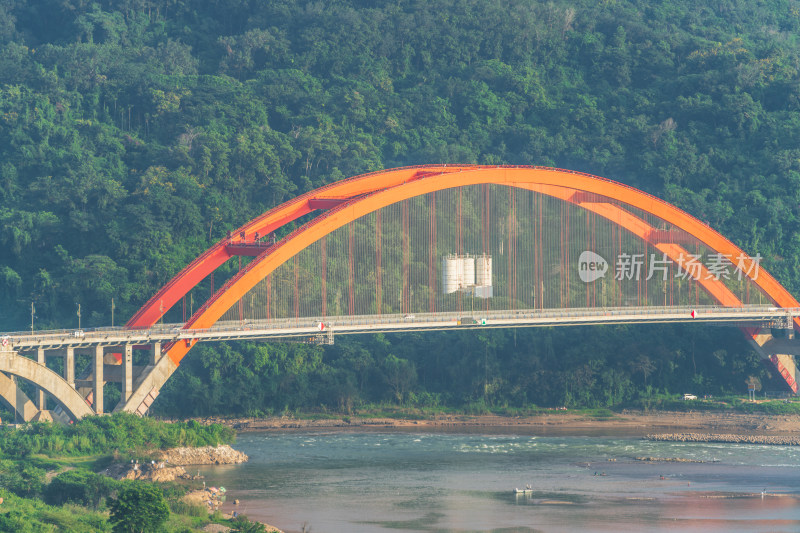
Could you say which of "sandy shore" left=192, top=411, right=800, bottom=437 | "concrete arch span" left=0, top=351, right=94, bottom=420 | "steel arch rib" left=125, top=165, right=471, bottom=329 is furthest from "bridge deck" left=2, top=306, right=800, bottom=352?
"sandy shore" left=192, top=411, right=800, bottom=437

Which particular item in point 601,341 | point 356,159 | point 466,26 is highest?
point 466,26

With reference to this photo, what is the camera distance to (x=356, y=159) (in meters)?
82.4

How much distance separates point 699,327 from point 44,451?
3502cm

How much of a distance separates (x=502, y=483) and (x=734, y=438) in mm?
15712

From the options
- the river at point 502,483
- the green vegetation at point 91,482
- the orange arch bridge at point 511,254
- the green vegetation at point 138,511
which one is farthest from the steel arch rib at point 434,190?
the green vegetation at point 138,511

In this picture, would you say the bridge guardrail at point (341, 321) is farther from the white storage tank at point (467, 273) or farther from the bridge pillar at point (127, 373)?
the white storage tank at point (467, 273)

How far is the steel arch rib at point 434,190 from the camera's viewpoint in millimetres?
59969

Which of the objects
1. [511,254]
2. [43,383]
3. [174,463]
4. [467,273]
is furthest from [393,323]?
[43,383]

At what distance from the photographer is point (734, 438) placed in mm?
65750

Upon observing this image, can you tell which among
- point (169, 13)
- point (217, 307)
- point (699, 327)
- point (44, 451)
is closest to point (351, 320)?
point (217, 307)

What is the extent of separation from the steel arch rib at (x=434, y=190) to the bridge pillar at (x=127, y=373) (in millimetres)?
1721

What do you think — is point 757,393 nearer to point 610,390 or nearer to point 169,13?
point 610,390

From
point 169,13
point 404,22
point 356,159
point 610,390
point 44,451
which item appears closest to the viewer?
point 44,451

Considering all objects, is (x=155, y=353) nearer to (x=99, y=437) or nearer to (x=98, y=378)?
(x=98, y=378)
